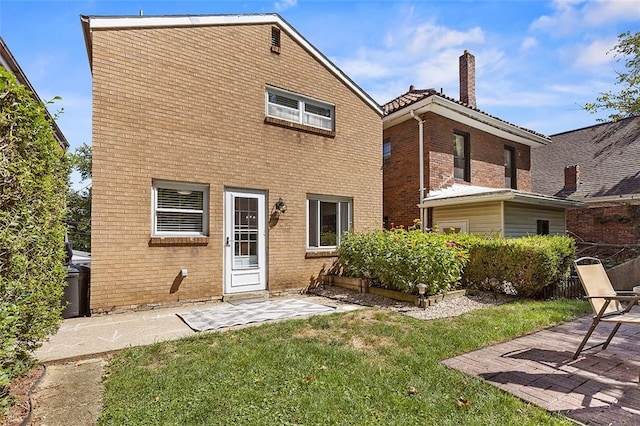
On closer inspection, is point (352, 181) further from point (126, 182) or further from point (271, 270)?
point (126, 182)

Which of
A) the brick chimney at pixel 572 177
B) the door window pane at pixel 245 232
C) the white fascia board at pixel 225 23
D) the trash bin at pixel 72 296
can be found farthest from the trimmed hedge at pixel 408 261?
the brick chimney at pixel 572 177

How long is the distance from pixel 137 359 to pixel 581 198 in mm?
17699

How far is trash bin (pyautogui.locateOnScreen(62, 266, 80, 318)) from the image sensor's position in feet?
20.4

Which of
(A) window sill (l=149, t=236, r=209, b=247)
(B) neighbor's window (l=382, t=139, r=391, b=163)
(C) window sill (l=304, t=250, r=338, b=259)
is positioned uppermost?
(B) neighbor's window (l=382, t=139, r=391, b=163)

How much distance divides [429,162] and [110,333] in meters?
10.8

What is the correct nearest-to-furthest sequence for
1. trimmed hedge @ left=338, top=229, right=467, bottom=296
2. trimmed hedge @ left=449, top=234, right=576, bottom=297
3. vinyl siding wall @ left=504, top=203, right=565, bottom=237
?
1. trimmed hedge @ left=338, top=229, right=467, bottom=296
2. trimmed hedge @ left=449, top=234, right=576, bottom=297
3. vinyl siding wall @ left=504, top=203, right=565, bottom=237

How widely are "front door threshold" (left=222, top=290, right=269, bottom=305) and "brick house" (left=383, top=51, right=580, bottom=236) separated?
6.94 meters

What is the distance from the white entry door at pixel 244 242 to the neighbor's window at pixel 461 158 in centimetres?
876

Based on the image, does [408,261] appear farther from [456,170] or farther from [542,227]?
[542,227]

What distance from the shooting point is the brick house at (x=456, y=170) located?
36.9ft

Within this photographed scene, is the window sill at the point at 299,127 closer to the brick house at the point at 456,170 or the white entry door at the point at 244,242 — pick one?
the white entry door at the point at 244,242

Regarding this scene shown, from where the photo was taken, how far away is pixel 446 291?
24.6 feet

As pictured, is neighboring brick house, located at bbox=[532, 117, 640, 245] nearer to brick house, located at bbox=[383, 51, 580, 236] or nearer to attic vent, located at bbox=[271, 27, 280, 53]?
brick house, located at bbox=[383, 51, 580, 236]

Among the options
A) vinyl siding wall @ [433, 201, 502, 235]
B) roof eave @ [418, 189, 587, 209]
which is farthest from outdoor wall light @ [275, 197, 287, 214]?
vinyl siding wall @ [433, 201, 502, 235]
